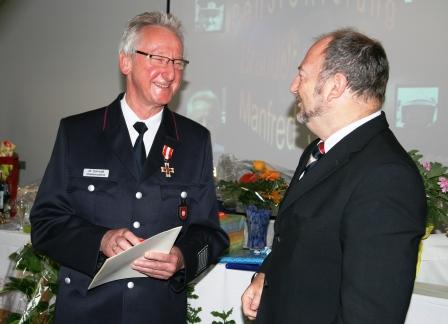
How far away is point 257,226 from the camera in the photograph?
2.68 m

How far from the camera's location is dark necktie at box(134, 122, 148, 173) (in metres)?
1.89

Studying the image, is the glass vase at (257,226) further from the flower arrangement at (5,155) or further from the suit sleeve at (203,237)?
the flower arrangement at (5,155)

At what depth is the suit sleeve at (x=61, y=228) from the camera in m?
1.73

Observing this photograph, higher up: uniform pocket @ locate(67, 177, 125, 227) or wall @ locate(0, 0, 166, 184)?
wall @ locate(0, 0, 166, 184)

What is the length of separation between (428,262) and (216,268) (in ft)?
3.06

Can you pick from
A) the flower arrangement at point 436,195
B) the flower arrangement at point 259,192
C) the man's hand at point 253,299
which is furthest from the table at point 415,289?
the man's hand at point 253,299

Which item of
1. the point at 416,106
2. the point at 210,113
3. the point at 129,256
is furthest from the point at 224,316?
the point at 210,113

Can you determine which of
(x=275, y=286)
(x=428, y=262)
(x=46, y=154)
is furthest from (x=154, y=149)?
(x=46, y=154)

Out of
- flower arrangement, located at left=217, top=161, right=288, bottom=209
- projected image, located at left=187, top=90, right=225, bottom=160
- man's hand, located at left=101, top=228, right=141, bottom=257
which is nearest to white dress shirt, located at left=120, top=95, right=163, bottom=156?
man's hand, located at left=101, top=228, right=141, bottom=257

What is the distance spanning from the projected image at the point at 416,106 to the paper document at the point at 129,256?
90.3 inches

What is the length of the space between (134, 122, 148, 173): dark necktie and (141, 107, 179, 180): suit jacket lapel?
26 mm

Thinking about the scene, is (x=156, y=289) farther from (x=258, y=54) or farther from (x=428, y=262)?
(x=258, y=54)

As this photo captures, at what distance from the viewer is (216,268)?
2484mm

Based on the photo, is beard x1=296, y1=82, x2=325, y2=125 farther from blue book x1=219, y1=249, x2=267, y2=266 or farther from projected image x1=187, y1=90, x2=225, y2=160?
projected image x1=187, y1=90, x2=225, y2=160
